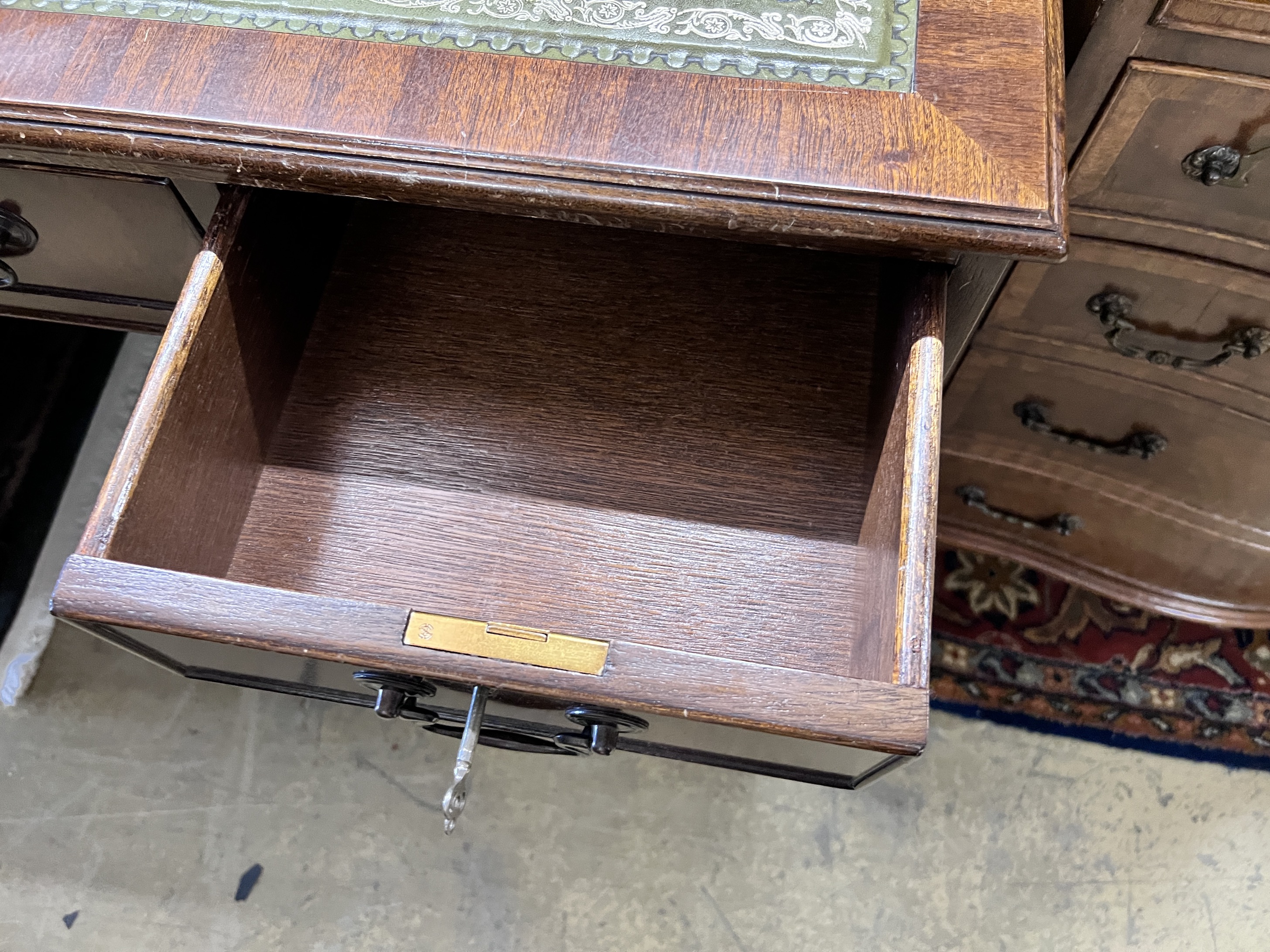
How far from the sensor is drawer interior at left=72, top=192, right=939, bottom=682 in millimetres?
541

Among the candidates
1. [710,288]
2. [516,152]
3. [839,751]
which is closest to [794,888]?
[839,751]

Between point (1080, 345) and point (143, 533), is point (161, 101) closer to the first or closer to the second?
point (143, 533)

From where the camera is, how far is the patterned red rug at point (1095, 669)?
0.90 metres

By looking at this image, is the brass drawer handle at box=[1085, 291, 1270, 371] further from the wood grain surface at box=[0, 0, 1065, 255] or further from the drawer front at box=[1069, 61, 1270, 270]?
the wood grain surface at box=[0, 0, 1065, 255]

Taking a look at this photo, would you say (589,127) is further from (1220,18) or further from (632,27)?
(1220,18)

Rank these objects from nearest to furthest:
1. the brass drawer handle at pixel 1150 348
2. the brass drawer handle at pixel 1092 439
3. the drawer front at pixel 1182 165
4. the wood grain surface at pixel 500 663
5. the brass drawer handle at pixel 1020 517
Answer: the wood grain surface at pixel 500 663 < the drawer front at pixel 1182 165 < the brass drawer handle at pixel 1150 348 < the brass drawer handle at pixel 1092 439 < the brass drawer handle at pixel 1020 517

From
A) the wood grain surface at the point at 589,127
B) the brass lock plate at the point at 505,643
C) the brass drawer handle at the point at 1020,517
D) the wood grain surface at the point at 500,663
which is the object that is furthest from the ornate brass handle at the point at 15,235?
the brass drawer handle at the point at 1020,517

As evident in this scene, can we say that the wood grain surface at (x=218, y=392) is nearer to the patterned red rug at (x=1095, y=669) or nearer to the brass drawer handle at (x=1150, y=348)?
→ the brass drawer handle at (x=1150, y=348)

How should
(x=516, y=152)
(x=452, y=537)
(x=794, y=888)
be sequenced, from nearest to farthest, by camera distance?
(x=516, y=152)
(x=452, y=537)
(x=794, y=888)

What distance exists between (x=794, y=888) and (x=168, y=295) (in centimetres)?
72

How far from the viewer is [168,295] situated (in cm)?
64

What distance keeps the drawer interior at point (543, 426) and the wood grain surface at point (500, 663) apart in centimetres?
7

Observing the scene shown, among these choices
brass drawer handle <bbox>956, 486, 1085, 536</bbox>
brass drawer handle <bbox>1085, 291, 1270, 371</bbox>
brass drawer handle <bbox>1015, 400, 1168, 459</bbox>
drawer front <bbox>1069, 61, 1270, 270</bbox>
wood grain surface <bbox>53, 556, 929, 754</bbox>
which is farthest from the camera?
brass drawer handle <bbox>956, 486, 1085, 536</bbox>

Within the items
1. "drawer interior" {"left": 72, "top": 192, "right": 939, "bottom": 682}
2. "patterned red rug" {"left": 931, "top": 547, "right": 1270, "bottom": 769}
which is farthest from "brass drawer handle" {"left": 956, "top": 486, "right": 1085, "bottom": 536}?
"drawer interior" {"left": 72, "top": 192, "right": 939, "bottom": 682}
